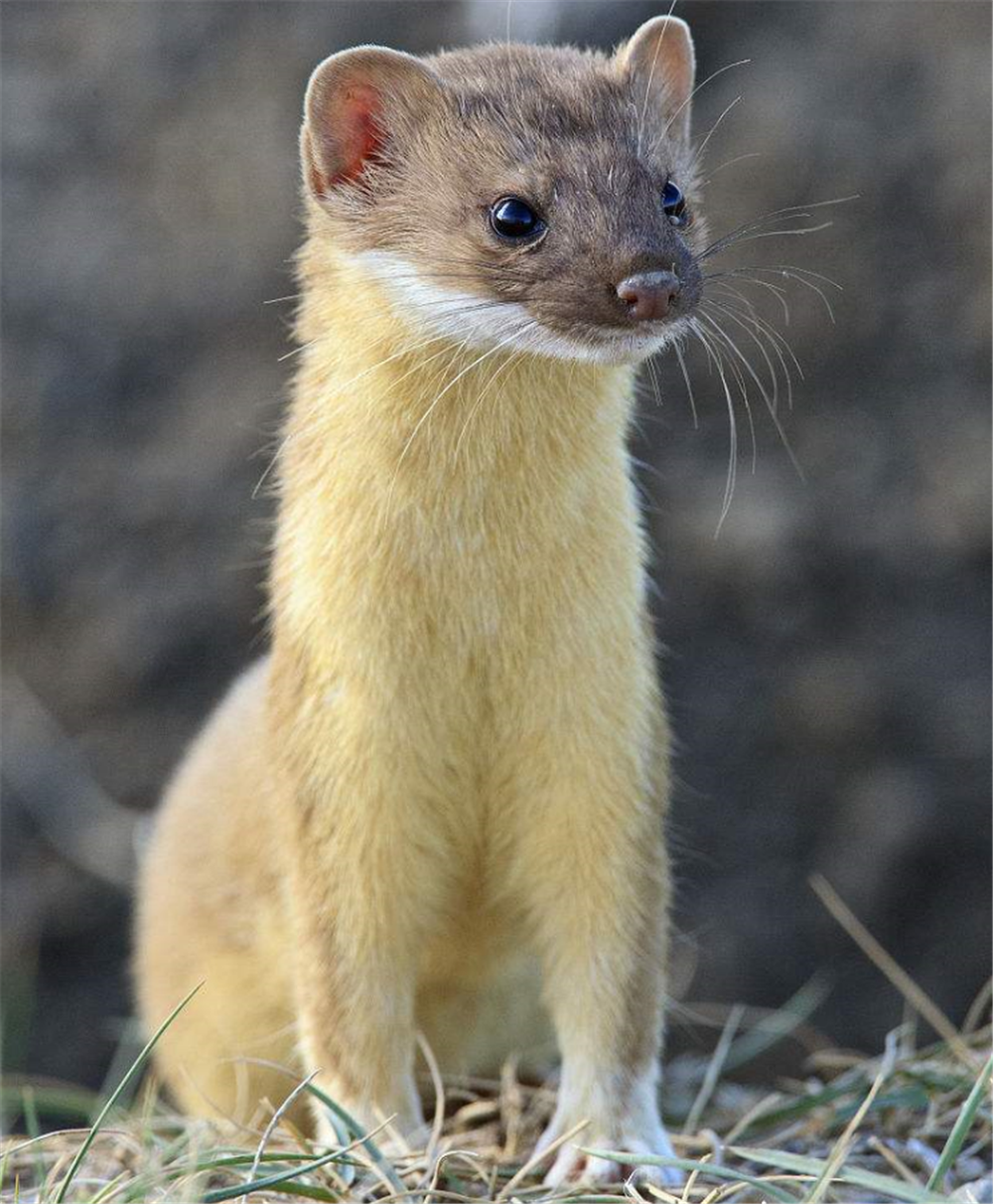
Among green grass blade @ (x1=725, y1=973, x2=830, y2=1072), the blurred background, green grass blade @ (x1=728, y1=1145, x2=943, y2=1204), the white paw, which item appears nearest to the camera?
green grass blade @ (x1=728, y1=1145, x2=943, y2=1204)

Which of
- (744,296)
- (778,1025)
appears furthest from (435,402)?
(744,296)

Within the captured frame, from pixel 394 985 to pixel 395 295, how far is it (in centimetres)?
156

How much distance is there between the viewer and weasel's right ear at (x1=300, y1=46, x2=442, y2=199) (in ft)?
11.5

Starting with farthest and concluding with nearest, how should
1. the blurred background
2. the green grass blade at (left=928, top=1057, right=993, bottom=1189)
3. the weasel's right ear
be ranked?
1. the blurred background
2. the weasel's right ear
3. the green grass blade at (left=928, top=1057, right=993, bottom=1189)

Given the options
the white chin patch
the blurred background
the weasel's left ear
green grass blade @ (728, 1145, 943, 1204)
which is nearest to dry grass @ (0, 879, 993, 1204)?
green grass blade @ (728, 1145, 943, 1204)

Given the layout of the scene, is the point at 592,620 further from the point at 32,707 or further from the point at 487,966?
the point at 32,707

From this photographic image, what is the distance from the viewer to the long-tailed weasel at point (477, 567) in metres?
3.30

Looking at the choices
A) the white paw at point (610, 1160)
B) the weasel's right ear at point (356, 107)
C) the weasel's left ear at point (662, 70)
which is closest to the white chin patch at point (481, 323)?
the weasel's right ear at point (356, 107)

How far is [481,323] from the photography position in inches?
128

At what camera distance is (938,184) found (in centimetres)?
759

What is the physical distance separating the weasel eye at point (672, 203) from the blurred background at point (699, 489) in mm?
4007

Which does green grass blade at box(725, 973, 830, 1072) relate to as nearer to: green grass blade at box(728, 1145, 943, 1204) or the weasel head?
green grass blade at box(728, 1145, 943, 1204)

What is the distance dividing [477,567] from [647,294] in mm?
765

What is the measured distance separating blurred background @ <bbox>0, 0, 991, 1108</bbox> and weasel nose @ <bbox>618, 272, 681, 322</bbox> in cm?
437
